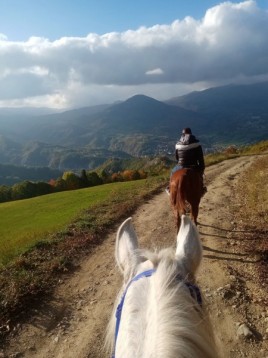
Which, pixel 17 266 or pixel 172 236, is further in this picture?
pixel 172 236

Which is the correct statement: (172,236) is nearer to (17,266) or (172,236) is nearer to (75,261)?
(75,261)

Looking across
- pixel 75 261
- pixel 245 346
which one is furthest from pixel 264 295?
pixel 75 261

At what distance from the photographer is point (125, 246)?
2.67m

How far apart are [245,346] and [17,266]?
274 inches

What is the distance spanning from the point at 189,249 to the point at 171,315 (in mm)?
735

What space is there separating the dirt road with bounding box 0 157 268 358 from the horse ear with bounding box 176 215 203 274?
1.58 meters

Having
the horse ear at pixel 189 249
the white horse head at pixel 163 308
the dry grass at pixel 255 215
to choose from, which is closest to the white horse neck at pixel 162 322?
the white horse head at pixel 163 308

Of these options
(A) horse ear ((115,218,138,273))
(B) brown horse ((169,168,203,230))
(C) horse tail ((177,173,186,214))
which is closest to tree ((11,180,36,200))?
(B) brown horse ((169,168,203,230))

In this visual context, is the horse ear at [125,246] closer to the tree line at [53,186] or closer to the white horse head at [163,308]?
the white horse head at [163,308]

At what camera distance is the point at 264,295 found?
7035 mm

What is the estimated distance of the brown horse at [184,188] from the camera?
965cm

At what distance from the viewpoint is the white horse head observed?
1.66 metres

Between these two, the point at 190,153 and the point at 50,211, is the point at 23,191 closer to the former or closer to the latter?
the point at 50,211

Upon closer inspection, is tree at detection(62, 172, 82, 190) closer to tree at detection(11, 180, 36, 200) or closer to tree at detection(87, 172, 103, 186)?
tree at detection(87, 172, 103, 186)
